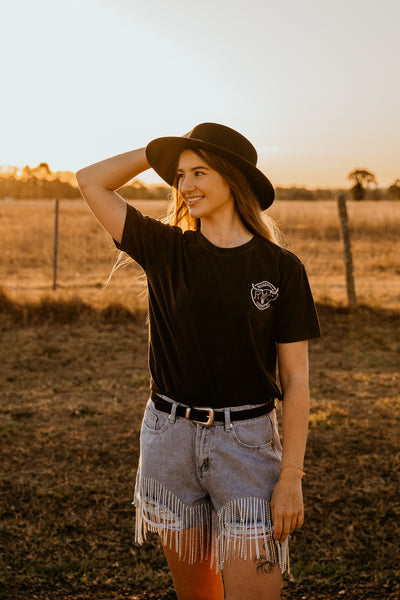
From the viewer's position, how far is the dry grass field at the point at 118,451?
3.08 m

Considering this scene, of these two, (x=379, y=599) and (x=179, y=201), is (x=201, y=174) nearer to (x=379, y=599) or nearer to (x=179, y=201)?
(x=179, y=201)

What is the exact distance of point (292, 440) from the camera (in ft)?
5.46

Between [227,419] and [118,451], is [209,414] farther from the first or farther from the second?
[118,451]

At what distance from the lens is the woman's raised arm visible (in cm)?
177

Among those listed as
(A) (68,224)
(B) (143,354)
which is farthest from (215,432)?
(A) (68,224)

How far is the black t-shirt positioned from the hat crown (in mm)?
256

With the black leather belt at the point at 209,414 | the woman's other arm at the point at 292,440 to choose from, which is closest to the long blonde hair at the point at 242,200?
the woman's other arm at the point at 292,440

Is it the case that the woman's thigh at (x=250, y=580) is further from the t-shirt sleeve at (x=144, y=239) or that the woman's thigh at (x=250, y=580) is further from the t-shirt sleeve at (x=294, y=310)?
the t-shirt sleeve at (x=144, y=239)

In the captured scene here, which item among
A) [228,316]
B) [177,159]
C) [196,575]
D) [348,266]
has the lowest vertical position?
[196,575]

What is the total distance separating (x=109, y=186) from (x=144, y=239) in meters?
0.20

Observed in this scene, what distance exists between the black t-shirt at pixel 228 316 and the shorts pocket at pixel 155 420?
63 mm

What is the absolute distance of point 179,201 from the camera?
75.9 inches

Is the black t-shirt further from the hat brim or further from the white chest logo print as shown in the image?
the hat brim

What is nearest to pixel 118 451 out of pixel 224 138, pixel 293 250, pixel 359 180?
pixel 224 138
